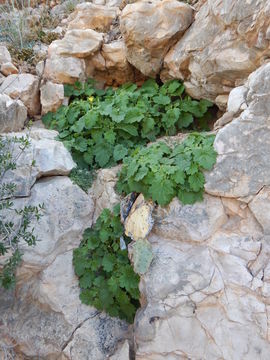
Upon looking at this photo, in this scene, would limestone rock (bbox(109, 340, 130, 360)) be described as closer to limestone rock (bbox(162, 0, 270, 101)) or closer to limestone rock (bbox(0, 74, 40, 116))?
limestone rock (bbox(162, 0, 270, 101))

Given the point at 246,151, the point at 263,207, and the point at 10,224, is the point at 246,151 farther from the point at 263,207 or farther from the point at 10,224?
the point at 10,224

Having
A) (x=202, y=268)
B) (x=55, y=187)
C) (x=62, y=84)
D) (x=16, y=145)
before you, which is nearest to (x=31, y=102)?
(x=62, y=84)

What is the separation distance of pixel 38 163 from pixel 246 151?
2.28 meters

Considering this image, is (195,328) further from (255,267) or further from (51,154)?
(51,154)

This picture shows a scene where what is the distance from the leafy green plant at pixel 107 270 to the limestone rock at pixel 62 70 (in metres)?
2.36

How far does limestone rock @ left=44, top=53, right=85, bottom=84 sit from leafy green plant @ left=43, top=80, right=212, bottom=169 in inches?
21.1

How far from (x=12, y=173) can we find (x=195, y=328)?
98.0 inches

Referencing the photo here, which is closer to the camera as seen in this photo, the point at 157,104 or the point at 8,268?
the point at 8,268

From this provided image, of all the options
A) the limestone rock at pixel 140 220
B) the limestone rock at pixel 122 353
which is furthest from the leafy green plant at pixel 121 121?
the limestone rock at pixel 122 353

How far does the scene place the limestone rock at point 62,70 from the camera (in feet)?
19.2

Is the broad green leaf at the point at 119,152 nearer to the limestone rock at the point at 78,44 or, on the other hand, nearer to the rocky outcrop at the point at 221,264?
the rocky outcrop at the point at 221,264

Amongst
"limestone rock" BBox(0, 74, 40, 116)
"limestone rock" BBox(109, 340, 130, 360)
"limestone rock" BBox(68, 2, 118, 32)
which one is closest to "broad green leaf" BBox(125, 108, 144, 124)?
"limestone rock" BBox(0, 74, 40, 116)

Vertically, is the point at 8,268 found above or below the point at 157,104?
below

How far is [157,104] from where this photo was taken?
17.5ft
